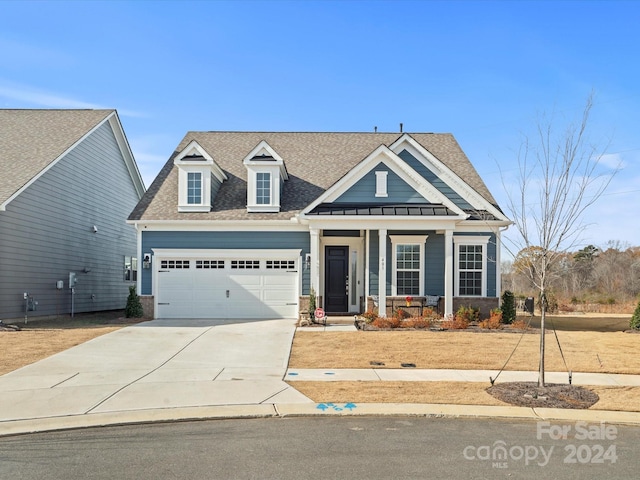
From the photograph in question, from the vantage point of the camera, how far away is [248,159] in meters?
20.8

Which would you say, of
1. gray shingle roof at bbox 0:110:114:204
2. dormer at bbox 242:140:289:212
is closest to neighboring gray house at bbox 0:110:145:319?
gray shingle roof at bbox 0:110:114:204

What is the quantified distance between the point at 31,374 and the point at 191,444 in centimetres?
557

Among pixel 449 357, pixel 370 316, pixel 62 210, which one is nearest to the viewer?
pixel 449 357

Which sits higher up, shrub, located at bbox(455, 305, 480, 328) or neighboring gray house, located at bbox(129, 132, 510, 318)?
neighboring gray house, located at bbox(129, 132, 510, 318)

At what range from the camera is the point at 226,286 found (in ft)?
66.8

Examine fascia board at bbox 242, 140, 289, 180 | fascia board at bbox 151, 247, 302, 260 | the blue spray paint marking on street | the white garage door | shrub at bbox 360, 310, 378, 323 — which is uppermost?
fascia board at bbox 242, 140, 289, 180

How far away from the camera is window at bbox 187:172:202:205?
68.8ft

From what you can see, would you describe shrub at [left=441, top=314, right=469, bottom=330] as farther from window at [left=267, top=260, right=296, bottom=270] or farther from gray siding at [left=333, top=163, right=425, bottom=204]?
window at [left=267, top=260, right=296, bottom=270]

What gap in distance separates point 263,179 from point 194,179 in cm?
255

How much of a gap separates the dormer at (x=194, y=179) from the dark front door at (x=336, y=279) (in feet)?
15.9

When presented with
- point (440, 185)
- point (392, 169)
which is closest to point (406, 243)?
point (440, 185)

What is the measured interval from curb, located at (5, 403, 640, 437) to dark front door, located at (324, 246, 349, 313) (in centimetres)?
1244

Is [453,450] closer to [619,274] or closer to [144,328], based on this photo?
[144,328]

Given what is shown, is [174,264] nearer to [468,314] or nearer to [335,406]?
[468,314]
